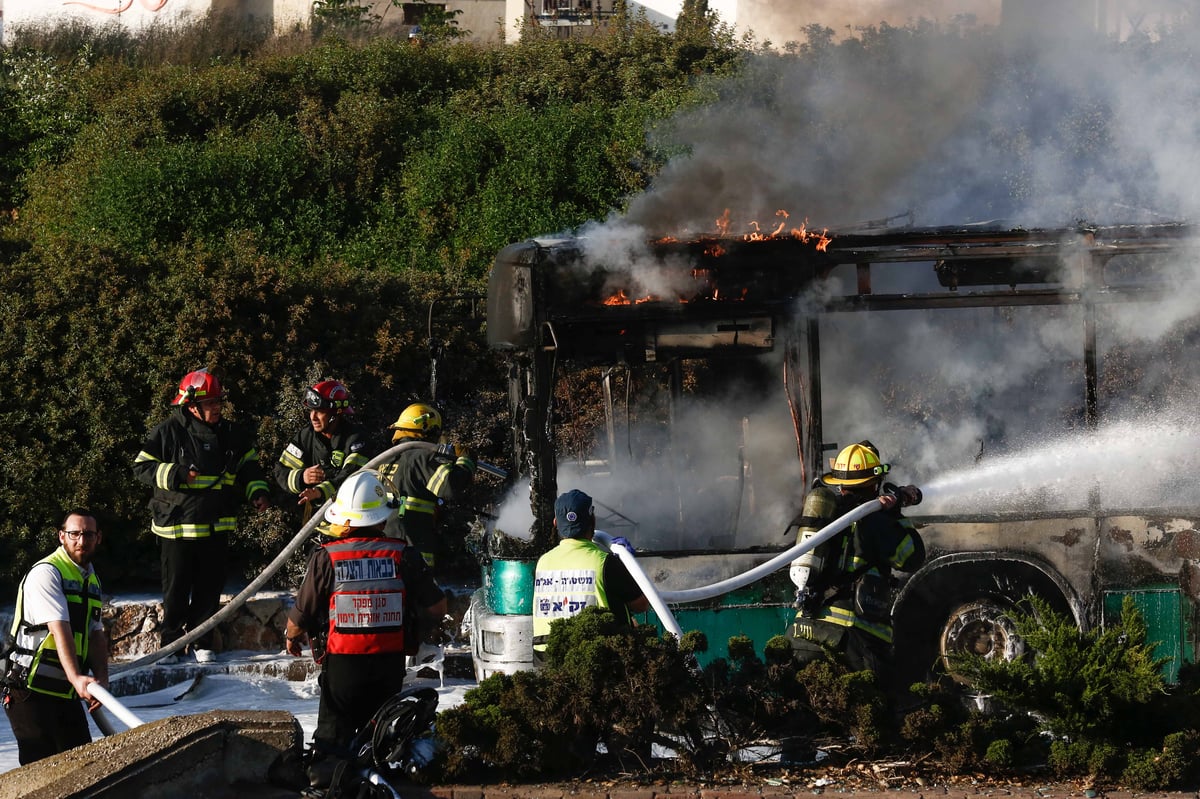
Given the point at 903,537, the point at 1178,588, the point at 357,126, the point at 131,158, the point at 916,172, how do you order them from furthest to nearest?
the point at 357,126, the point at 131,158, the point at 916,172, the point at 1178,588, the point at 903,537

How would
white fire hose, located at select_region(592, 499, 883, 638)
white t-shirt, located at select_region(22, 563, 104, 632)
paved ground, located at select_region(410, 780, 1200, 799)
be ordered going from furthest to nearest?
white fire hose, located at select_region(592, 499, 883, 638) → white t-shirt, located at select_region(22, 563, 104, 632) → paved ground, located at select_region(410, 780, 1200, 799)

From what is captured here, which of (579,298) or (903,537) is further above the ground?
(579,298)

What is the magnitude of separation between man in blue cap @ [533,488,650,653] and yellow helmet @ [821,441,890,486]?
1.47 m

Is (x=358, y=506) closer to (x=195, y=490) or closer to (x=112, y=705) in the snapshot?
(x=112, y=705)

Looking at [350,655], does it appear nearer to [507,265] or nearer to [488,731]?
[488,731]

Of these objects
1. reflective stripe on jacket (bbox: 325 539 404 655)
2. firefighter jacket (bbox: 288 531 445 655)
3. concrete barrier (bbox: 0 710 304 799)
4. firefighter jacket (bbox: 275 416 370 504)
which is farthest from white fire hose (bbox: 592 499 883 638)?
firefighter jacket (bbox: 275 416 370 504)

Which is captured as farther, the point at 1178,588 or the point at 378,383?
the point at 378,383

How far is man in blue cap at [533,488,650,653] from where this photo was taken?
6504mm

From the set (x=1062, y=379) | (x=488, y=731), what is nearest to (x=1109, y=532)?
(x=1062, y=379)

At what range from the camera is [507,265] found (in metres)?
8.48

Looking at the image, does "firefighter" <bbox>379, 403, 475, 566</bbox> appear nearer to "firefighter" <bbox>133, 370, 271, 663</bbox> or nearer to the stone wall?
"firefighter" <bbox>133, 370, 271, 663</bbox>

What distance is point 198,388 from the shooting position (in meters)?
9.08

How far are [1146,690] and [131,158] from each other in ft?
41.8

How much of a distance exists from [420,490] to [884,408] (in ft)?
9.73
